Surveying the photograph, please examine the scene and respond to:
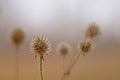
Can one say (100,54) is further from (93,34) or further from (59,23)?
(93,34)

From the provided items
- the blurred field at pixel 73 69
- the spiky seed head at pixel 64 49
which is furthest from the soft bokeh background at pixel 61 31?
the spiky seed head at pixel 64 49

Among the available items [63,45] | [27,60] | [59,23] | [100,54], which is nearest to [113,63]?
[100,54]

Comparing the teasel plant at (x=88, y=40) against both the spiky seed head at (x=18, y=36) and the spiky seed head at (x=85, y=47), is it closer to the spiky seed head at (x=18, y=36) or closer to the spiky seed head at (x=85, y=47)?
the spiky seed head at (x=85, y=47)

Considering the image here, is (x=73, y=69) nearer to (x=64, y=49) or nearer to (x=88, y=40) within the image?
(x=64, y=49)

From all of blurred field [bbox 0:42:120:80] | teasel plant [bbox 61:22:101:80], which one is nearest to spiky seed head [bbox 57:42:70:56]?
teasel plant [bbox 61:22:101:80]

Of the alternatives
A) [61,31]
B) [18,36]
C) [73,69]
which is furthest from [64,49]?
[61,31]

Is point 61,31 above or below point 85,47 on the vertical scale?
below

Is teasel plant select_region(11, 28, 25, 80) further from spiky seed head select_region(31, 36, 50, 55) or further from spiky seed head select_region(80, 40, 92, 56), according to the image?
spiky seed head select_region(80, 40, 92, 56)
